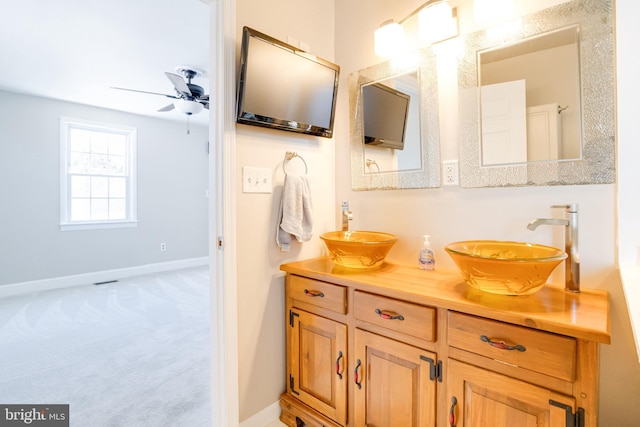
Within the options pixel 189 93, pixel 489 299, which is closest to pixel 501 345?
pixel 489 299

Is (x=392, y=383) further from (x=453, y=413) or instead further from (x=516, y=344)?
(x=516, y=344)

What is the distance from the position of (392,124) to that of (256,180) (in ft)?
2.73

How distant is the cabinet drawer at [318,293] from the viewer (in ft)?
4.51

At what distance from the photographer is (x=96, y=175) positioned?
4.46 m

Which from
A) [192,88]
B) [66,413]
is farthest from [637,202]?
[192,88]

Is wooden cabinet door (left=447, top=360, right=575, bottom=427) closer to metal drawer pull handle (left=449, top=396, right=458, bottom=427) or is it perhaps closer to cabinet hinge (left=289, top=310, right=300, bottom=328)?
metal drawer pull handle (left=449, top=396, right=458, bottom=427)

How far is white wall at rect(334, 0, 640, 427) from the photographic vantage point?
1.10m

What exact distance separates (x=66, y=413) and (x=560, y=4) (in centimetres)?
310

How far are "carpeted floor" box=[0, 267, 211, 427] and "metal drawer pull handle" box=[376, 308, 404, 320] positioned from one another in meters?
1.18

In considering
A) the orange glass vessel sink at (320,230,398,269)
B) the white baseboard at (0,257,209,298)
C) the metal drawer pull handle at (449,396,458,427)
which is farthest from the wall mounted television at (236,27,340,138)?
the white baseboard at (0,257,209,298)

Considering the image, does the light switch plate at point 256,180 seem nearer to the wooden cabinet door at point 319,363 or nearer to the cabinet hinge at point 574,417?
the wooden cabinet door at point 319,363

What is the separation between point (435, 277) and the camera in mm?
1354

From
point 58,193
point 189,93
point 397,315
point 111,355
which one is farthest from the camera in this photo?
point 58,193

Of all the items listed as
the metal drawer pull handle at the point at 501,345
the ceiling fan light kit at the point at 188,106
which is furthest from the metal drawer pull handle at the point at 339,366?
the ceiling fan light kit at the point at 188,106
